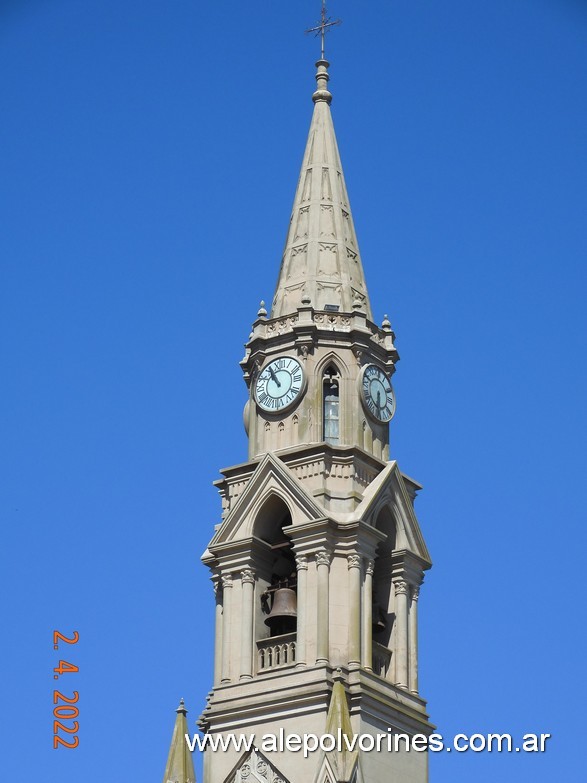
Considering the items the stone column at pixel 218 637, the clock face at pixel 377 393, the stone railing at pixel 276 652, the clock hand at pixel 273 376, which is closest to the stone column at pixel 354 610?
the stone railing at pixel 276 652

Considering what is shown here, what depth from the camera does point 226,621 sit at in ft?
206

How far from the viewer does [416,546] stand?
64750mm

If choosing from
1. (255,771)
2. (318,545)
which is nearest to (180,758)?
(255,771)

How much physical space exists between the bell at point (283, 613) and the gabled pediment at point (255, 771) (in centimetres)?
379

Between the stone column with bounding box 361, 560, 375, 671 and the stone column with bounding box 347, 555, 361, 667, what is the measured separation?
7.4 inches

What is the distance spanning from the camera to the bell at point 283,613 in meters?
62.3

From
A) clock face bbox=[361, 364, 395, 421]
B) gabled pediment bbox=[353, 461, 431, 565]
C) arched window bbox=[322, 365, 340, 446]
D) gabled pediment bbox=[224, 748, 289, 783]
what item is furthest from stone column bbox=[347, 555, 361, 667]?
clock face bbox=[361, 364, 395, 421]

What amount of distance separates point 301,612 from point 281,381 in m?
7.25

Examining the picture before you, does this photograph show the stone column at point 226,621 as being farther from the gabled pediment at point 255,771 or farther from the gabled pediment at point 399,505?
the gabled pediment at point 399,505

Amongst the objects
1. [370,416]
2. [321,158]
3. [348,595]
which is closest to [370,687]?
[348,595]

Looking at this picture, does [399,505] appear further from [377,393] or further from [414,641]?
[414,641]

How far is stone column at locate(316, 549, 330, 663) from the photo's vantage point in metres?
60.5

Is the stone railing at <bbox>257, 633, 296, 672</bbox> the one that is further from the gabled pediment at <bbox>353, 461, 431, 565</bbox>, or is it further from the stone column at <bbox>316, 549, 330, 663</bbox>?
the gabled pediment at <bbox>353, 461, 431, 565</bbox>

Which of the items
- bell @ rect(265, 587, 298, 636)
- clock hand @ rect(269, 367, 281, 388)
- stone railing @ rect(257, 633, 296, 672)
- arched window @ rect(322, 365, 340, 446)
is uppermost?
clock hand @ rect(269, 367, 281, 388)
